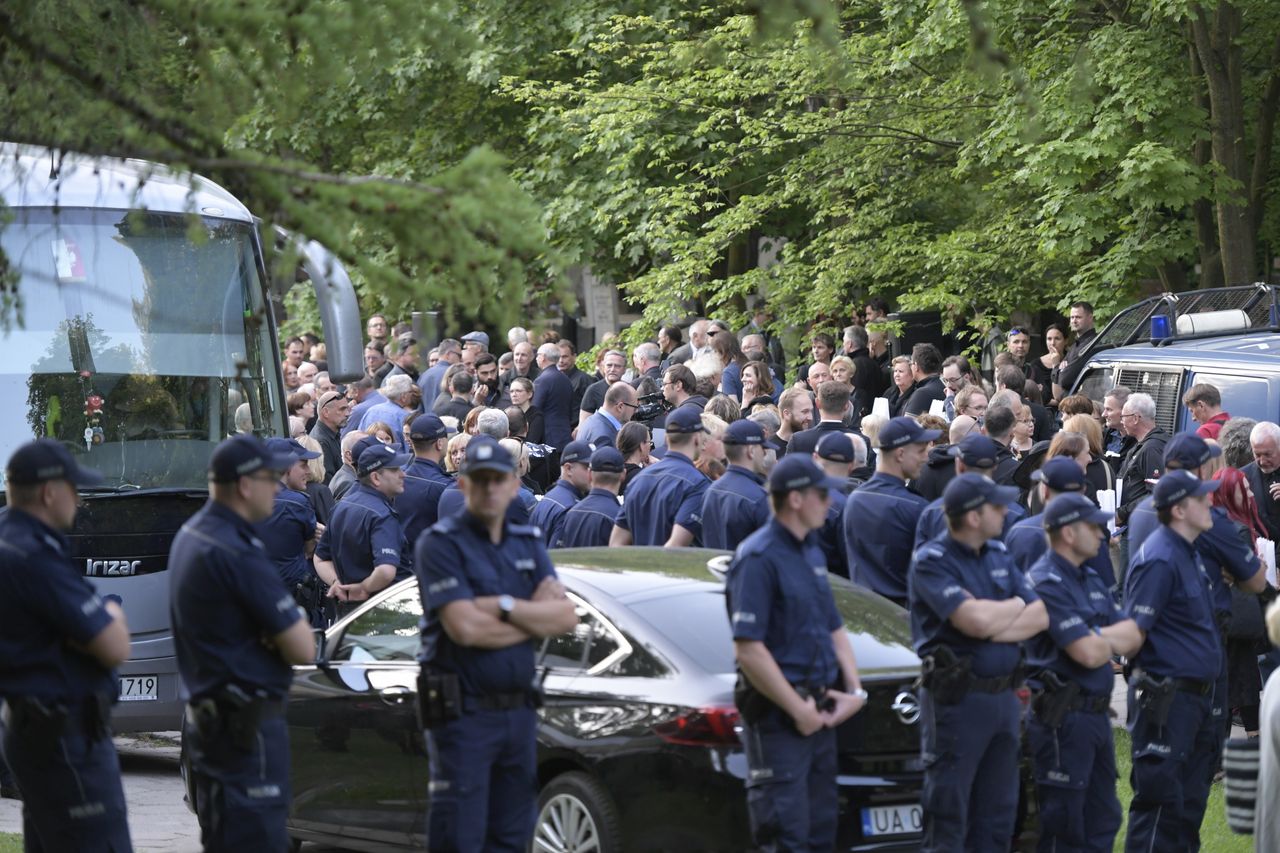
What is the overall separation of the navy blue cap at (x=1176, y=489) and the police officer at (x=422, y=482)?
15.3 ft

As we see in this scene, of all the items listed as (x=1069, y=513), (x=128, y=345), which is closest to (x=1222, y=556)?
(x=1069, y=513)

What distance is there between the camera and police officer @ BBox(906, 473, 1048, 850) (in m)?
7.17

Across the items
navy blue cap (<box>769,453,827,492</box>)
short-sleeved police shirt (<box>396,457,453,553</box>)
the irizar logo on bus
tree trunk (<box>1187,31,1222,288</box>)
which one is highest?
tree trunk (<box>1187,31,1222,288</box>)

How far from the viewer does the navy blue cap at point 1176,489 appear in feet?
26.9

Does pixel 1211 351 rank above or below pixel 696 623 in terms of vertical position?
above

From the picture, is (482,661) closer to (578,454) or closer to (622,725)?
(622,725)

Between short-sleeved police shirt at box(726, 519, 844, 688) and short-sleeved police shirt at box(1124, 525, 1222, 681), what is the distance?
180 centimetres

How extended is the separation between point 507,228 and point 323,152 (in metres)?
23.6

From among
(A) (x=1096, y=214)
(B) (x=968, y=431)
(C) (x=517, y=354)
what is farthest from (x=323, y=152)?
(B) (x=968, y=431)

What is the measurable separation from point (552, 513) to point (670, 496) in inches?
42.7

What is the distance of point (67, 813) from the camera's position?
648 cm

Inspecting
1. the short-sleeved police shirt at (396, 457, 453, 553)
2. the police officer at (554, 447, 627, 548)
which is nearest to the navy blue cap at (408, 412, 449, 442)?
the short-sleeved police shirt at (396, 457, 453, 553)

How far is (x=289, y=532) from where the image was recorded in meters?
11.1

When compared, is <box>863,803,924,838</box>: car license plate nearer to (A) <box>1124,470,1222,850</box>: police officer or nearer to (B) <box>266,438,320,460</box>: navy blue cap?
(A) <box>1124,470,1222,850</box>: police officer
